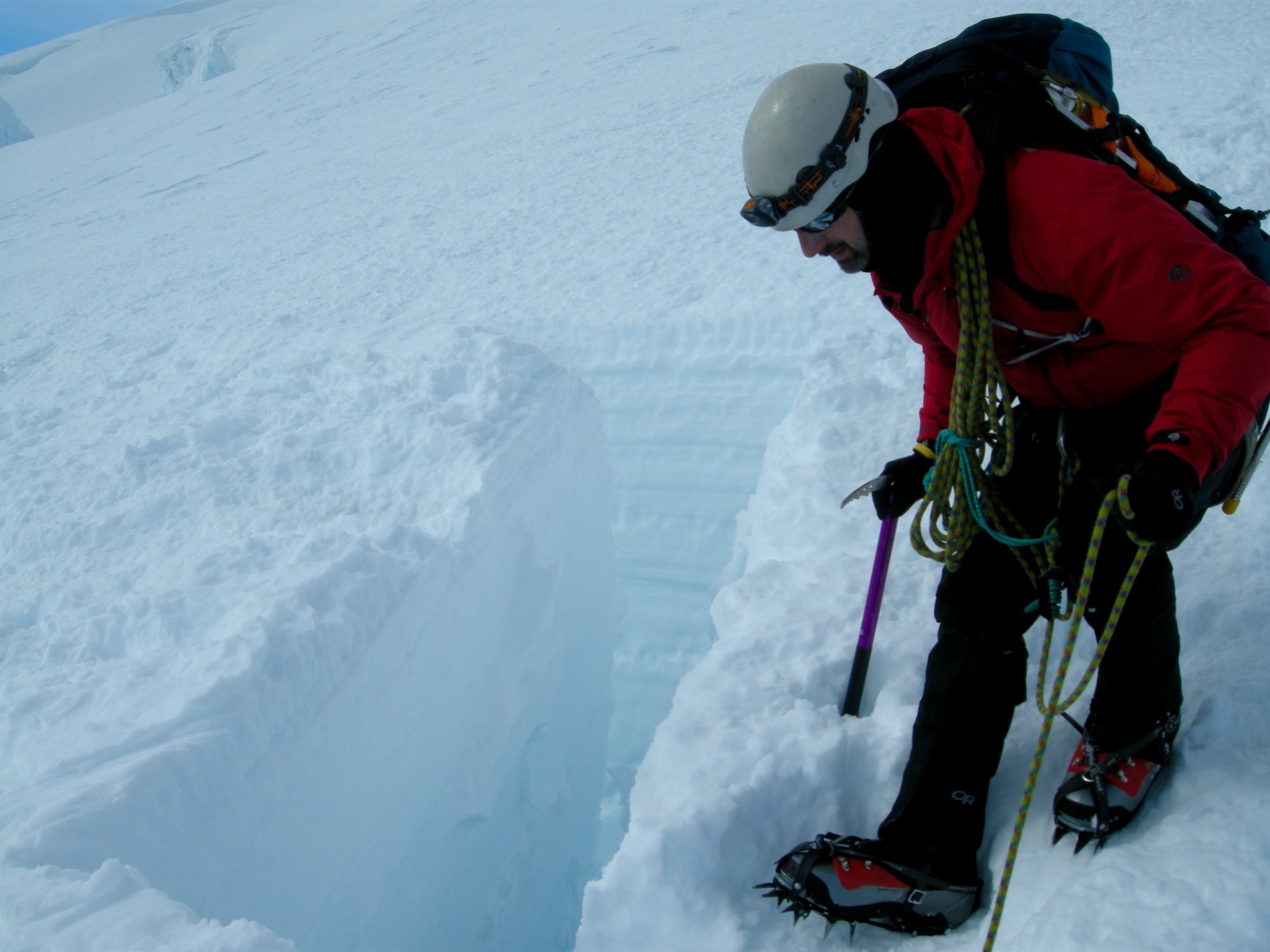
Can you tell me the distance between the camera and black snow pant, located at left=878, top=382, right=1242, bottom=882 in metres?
1.40

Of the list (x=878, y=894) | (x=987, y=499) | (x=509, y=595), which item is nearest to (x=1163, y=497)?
(x=987, y=499)

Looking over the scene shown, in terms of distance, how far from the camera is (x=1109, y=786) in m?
1.39

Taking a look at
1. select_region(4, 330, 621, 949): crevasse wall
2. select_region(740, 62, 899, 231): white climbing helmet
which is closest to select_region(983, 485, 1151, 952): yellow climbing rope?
select_region(740, 62, 899, 231): white climbing helmet

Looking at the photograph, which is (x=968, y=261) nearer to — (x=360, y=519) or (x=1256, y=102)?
(x=360, y=519)

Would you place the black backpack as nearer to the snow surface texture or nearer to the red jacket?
the red jacket

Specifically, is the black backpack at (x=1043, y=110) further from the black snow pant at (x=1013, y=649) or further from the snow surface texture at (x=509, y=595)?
the snow surface texture at (x=509, y=595)

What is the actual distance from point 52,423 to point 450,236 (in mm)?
3301

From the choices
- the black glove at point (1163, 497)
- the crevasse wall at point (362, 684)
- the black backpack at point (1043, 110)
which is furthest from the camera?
the crevasse wall at point (362, 684)

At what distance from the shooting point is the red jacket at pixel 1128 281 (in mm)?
1118

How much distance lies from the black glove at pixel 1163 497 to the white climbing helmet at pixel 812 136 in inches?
23.9

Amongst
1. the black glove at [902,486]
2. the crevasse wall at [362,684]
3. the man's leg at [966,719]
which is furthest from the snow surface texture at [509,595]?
the black glove at [902,486]

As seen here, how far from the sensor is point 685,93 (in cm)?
901

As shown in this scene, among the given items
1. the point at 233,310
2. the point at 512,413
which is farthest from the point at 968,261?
the point at 233,310

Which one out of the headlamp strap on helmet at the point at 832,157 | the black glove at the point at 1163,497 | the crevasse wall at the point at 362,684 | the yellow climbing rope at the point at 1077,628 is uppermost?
the headlamp strap on helmet at the point at 832,157
